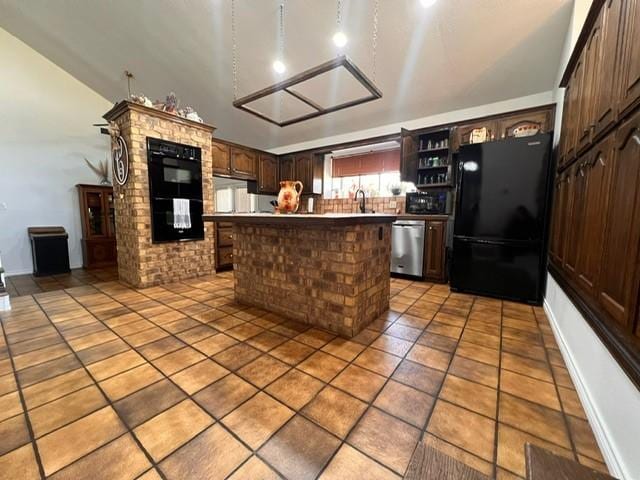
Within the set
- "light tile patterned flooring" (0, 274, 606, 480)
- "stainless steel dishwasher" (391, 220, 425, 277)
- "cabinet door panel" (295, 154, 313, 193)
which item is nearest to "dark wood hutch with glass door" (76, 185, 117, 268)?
"light tile patterned flooring" (0, 274, 606, 480)

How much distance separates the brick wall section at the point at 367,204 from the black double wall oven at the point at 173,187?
8.16 feet

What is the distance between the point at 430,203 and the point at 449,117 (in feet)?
4.35

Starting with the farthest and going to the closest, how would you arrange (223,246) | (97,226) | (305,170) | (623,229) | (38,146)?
(305,170) → (97,226) → (223,246) → (38,146) → (623,229)

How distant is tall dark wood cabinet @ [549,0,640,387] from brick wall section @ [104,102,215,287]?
162 inches

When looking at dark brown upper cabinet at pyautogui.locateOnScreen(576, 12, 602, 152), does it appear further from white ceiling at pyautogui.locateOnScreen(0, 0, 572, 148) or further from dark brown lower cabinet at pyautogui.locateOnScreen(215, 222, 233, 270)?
dark brown lower cabinet at pyautogui.locateOnScreen(215, 222, 233, 270)

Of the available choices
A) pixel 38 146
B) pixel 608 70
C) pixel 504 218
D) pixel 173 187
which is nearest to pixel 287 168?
pixel 173 187

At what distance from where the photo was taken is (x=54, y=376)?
1522mm

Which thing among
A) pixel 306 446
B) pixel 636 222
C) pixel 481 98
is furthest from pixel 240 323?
pixel 481 98

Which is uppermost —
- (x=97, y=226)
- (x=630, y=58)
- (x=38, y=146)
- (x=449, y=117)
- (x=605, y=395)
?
(x=449, y=117)

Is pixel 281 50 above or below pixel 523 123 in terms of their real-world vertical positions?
above

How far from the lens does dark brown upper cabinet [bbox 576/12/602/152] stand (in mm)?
1535

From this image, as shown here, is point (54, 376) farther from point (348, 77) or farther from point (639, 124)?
point (348, 77)

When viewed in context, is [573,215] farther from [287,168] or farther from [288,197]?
[287,168]

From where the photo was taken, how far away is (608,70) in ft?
4.39
